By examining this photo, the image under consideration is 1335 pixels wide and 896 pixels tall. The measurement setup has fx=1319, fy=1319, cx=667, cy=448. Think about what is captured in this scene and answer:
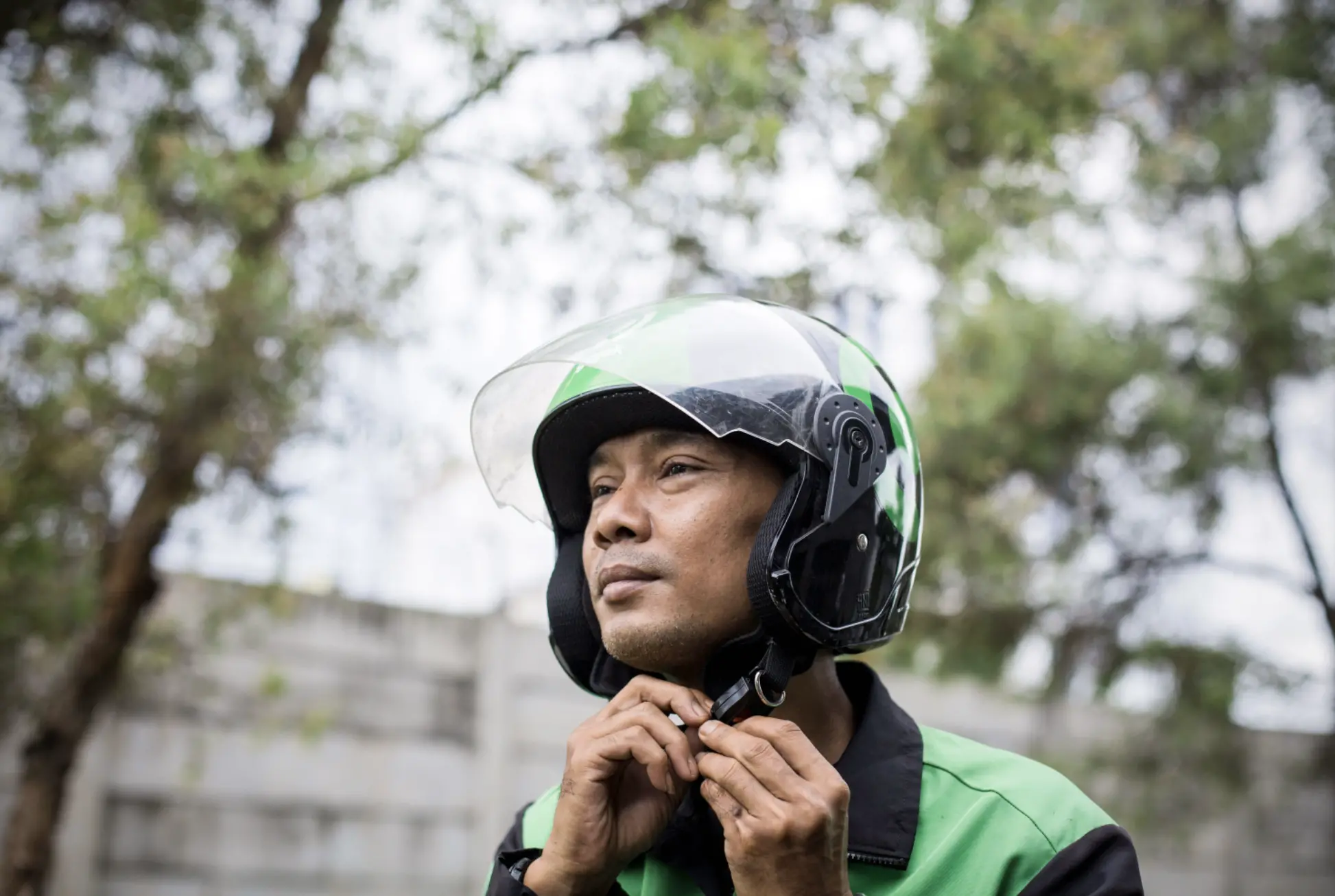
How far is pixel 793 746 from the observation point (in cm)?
183

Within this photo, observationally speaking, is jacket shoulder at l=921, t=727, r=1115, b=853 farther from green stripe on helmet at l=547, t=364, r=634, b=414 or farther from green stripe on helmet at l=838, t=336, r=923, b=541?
green stripe on helmet at l=547, t=364, r=634, b=414

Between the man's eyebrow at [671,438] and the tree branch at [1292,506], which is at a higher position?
the tree branch at [1292,506]

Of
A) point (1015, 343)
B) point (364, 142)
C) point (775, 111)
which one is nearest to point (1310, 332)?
point (1015, 343)

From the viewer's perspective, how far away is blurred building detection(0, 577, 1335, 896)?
7.26 metres

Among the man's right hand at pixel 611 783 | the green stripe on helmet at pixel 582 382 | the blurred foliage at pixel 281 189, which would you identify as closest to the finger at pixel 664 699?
the man's right hand at pixel 611 783

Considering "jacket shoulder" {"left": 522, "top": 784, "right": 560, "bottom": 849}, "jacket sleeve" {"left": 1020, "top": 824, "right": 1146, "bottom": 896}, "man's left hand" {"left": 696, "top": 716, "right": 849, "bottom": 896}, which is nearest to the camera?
"man's left hand" {"left": 696, "top": 716, "right": 849, "bottom": 896}

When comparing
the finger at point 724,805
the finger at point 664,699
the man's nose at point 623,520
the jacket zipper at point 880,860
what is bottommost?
the jacket zipper at point 880,860

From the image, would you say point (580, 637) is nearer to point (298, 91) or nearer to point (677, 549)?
point (677, 549)

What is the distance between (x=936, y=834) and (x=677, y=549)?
0.60 m

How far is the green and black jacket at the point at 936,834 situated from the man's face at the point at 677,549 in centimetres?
30

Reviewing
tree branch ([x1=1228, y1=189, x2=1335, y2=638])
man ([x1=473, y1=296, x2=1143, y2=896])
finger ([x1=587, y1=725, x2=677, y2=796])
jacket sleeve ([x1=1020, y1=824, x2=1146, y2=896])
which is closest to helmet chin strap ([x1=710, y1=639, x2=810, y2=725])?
man ([x1=473, y1=296, x2=1143, y2=896])

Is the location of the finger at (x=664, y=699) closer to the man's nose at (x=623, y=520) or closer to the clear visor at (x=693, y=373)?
the man's nose at (x=623, y=520)

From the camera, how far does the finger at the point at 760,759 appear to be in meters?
1.79

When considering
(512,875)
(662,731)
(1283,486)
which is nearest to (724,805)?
(662,731)
